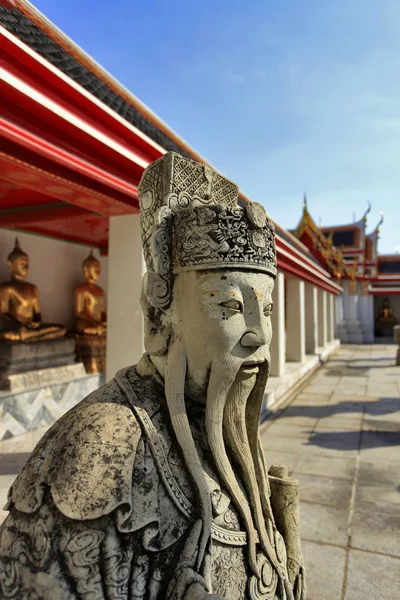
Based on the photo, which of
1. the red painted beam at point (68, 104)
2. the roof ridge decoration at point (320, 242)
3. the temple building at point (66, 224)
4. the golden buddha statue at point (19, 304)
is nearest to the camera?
the red painted beam at point (68, 104)

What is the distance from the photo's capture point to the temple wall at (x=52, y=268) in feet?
21.7

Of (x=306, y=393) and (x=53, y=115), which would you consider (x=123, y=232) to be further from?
(x=306, y=393)

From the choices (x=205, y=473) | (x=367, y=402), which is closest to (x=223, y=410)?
(x=205, y=473)

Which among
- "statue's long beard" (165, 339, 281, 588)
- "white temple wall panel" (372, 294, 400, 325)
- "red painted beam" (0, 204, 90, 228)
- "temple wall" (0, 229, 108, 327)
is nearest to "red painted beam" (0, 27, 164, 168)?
"red painted beam" (0, 204, 90, 228)

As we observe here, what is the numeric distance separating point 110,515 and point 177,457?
0.29 meters

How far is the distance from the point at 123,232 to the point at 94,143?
1.12 m

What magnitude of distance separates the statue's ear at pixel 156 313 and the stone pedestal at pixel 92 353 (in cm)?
551

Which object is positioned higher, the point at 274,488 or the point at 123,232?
the point at 123,232

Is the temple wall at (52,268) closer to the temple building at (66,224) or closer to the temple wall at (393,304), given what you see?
the temple building at (66,224)

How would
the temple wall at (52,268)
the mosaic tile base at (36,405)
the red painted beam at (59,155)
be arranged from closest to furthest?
the red painted beam at (59,155), the mosaic tile base at (36,405), the temple wall at (52,268)

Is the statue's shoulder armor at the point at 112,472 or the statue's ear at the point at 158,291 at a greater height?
the statue's ear at the point at 158,291

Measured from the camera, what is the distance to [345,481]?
4020 mm

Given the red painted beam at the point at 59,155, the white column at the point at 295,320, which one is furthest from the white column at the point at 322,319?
the red painted beam at the point at 59,155

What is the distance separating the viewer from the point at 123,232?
421 centimetres
